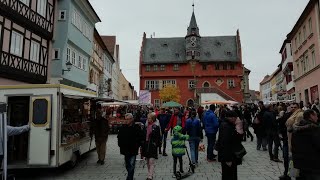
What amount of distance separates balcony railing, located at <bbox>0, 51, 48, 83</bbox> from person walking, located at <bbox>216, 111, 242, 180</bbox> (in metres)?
14.5

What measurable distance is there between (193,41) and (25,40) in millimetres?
54950

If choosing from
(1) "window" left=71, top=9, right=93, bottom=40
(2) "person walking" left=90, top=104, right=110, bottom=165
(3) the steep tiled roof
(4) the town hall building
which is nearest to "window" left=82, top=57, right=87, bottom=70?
(1) "window" left=71, top=9, right=93, bottom=40

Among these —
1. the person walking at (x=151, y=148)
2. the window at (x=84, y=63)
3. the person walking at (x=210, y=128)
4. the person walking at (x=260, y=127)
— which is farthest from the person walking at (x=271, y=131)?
the window at (x=84, y=63)

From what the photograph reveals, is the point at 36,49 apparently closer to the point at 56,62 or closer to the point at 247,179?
the point at 56,62

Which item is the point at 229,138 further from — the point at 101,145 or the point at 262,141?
the point at 262,141

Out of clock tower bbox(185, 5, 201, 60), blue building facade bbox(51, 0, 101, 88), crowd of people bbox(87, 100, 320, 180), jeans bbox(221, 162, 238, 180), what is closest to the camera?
crowd of people bbox(87, 100, 320, 180)

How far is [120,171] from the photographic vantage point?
9922 mm

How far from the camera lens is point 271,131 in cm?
1125

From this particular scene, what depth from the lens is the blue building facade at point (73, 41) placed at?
23.3m

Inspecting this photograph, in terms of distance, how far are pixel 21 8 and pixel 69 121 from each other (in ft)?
36.4

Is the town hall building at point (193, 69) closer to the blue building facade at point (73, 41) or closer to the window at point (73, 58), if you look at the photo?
the blue building facade at point (73, 41)

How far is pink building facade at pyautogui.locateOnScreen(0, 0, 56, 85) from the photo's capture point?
56.3 feet

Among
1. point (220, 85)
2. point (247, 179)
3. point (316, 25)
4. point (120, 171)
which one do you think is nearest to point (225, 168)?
point (247, 179)

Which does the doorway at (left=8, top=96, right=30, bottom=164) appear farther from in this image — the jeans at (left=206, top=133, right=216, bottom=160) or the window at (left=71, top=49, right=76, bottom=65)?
the window at (left=71, top=49, right=76, bottom=65)
